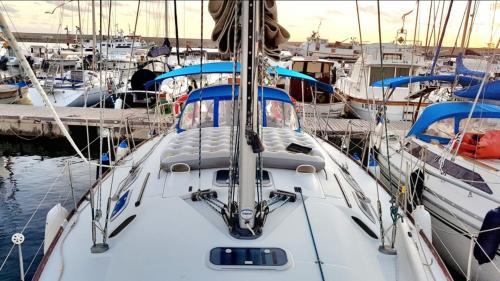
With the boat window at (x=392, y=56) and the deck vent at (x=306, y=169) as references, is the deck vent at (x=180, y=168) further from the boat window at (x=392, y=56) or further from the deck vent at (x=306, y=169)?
the boat window at (x=392, y=56)

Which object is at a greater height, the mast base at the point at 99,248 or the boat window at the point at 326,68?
the boat window at the point at 326,68

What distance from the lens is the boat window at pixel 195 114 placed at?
6441 millimetres

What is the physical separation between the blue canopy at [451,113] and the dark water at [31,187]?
18.6 ft

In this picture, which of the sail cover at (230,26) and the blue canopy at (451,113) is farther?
the blue canopy at (451,113)

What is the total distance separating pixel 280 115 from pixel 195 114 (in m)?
1.40

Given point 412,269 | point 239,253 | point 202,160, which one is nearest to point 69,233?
point 202,160

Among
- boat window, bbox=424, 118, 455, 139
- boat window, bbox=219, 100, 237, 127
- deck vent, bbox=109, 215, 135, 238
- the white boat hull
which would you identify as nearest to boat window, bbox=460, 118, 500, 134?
boat window, bbox=424, 118, 455, 139

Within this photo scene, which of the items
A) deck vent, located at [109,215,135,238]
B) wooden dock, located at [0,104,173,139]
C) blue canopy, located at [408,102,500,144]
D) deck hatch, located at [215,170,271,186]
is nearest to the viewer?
deck vent, located at [109,215,135,238]

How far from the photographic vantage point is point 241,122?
2.87 meters

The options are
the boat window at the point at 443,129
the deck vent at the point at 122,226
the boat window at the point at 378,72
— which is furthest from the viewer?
the boat window at the point at 378,72

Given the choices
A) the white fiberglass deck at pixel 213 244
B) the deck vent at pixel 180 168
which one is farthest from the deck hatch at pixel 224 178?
the deck vent at pixel 180 168

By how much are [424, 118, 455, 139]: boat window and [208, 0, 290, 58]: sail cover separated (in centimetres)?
574

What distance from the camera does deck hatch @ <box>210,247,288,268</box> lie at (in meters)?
2.83

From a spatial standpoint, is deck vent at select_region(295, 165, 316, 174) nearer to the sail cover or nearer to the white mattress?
the white mattress
